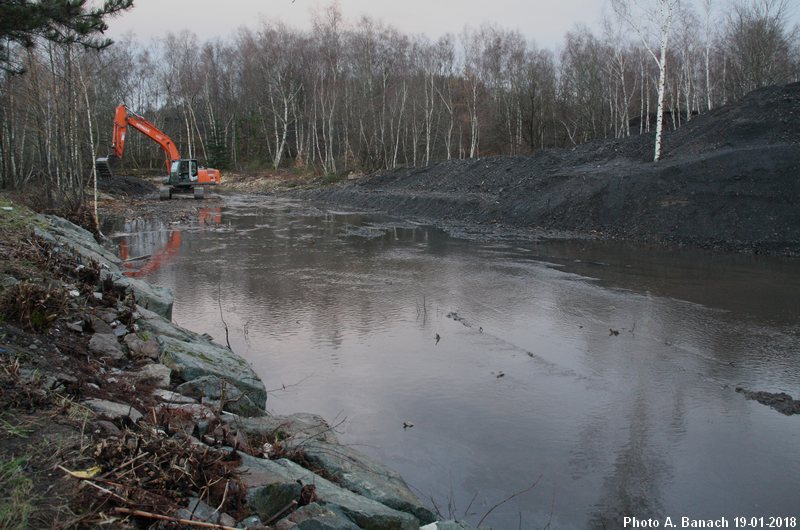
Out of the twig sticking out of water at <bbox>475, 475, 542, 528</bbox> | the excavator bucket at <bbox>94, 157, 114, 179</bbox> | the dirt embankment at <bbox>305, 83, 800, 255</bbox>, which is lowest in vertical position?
the twig sticking out of water at <bbox>475, 475, 542, 528</bbox>

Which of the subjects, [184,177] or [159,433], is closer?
[159,433]

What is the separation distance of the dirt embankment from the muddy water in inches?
97.1

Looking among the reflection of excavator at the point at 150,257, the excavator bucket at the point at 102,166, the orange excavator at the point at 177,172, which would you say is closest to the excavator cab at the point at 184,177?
the orange excavator at the point at 177,172

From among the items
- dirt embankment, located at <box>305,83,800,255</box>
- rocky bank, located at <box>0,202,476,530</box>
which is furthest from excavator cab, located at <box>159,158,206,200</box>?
rocky bank, located at <box>0,202,476,530</box>

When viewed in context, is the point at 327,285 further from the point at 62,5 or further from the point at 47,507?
the point at 47,507

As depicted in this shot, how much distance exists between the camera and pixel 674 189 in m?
20.1

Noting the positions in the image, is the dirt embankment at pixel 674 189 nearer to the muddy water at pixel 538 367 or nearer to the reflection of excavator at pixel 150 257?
the muddy water at pixel 538 367

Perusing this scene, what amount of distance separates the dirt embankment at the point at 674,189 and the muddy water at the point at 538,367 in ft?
8.09

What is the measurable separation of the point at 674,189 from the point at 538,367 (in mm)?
14491

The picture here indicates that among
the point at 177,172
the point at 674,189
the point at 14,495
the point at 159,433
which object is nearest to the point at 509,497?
the point at 159,433

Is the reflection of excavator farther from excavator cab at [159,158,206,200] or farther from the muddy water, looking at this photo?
excavator cab at [159,158,206,200]

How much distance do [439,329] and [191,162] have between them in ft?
103

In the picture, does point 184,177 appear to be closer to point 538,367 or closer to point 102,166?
point 102,166

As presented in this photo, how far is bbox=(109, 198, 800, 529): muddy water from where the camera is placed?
5.39 meters
